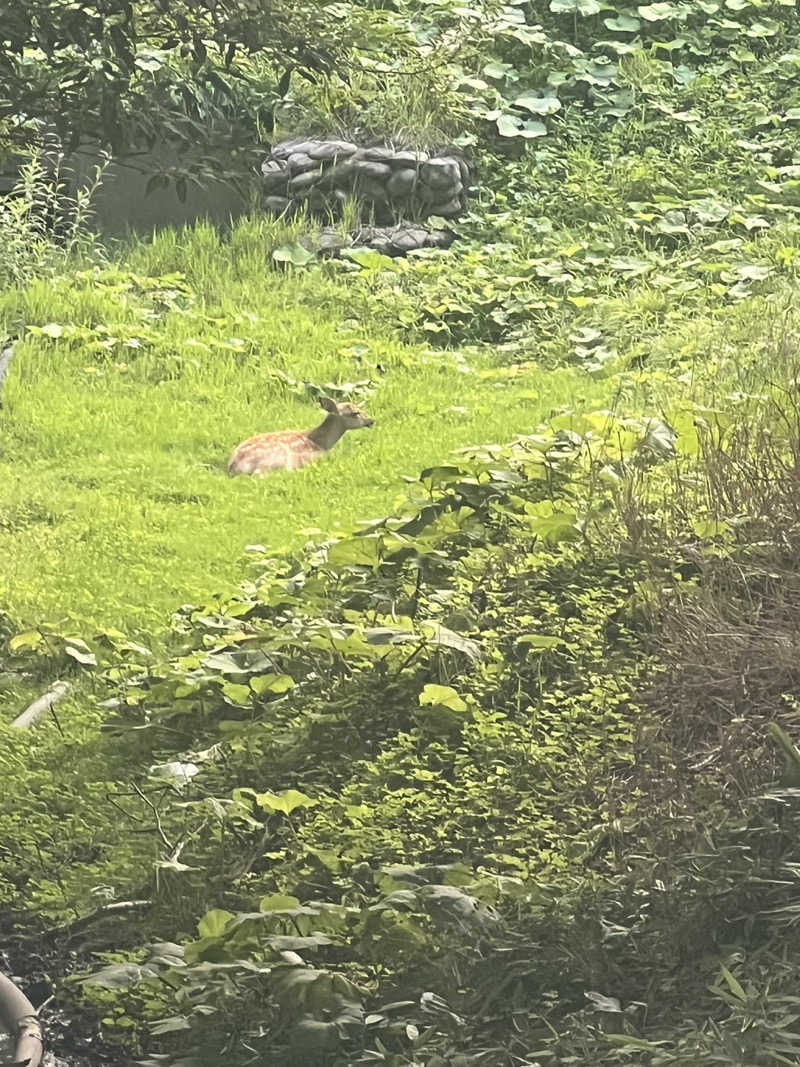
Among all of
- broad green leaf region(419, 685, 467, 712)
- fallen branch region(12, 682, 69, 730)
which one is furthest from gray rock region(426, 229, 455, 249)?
broad green leaf region(419, 685, 467, 712)

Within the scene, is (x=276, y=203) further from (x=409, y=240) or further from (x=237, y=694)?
(x=237, y=694)

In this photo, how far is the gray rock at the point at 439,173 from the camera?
31.7 ft

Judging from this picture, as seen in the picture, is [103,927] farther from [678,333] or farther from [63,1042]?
[678,333]

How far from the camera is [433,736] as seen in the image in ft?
13.1

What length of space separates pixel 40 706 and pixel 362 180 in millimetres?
5834

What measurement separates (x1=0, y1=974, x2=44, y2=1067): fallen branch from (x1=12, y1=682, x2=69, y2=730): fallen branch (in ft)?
3.87

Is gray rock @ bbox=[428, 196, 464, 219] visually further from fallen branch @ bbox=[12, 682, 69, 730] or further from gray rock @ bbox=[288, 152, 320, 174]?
fallen branch @ bbox=[12, 682, 69, 730]

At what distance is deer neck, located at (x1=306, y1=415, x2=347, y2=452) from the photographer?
655 cm

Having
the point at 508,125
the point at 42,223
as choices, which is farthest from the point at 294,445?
the point at 508,125

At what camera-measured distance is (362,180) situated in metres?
9.68

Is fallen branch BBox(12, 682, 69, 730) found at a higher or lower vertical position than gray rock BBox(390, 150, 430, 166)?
higher

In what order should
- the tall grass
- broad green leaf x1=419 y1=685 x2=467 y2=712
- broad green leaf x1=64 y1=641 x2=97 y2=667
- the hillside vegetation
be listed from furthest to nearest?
the tall grass < broad green leaf x1=64 y1=641 x2=97 y2=667 < broad green leaf x1=419 y1=685 x2=467 y2=712 < the hillside vegetation

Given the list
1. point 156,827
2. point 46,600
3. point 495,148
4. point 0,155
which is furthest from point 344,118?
point 156,827

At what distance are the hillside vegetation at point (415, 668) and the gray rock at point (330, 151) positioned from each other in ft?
4.39
